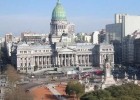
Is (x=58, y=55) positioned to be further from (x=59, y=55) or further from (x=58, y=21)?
(x=58, y=21)

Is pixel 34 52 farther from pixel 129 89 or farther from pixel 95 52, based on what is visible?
pixel 129 89

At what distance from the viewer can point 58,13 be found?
13362 cm

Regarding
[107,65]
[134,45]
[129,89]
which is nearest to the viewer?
[129,89]

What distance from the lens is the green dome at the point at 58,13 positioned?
13325cm

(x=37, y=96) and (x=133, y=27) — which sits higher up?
(x=133, y=27)

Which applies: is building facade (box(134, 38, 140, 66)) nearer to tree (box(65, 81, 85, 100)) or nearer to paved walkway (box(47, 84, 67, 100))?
paved walkway (box(47, 84, 67, 100))

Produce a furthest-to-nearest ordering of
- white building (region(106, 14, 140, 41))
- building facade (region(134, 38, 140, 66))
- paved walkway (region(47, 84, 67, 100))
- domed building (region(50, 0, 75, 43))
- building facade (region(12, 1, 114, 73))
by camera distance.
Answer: white building (region(106, 14, 140, 41))
domed building (region(50, 0, 75, 43))
building facade (region(134, 38, 140, 66))
building facade (region(12, 1, 114, 73))
paved walkway (region(47, 84, 67, 100))

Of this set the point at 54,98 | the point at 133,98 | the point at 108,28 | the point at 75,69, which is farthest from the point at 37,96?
the point at 108,28

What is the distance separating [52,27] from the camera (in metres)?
135

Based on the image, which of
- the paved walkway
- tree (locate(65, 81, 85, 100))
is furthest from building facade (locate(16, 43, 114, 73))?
tree (locate(65, 81, 85, 100))

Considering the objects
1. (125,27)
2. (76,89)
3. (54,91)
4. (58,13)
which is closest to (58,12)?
(58,13)

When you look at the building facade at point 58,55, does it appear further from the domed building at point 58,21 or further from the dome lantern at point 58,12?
the dome lantern at point 58,12

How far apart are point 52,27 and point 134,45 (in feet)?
81.0

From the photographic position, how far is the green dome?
133 meters
